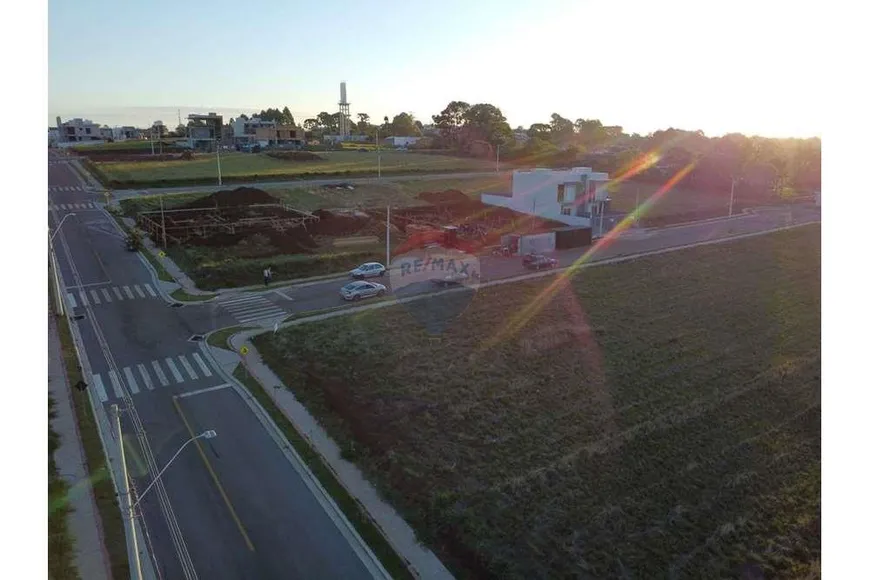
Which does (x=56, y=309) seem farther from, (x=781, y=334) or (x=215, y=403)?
(x=781, y=334)

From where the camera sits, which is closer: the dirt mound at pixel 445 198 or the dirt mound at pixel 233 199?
the dirt mound at pixel 233 199

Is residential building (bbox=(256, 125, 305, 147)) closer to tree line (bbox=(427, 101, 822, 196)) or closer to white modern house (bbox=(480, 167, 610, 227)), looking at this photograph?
tree line (bbox=(427, 101, 822, 196))

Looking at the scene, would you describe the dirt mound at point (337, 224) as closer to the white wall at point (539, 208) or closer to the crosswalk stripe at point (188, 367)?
the white wall at point (539, 208)

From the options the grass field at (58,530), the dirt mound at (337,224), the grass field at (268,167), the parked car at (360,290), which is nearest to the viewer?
the grass field at (58,530)

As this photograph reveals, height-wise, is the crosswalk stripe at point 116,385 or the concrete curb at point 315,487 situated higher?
the crosswalk stripe at point 116,385

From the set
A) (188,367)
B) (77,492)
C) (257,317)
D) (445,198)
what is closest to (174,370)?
(188,367)

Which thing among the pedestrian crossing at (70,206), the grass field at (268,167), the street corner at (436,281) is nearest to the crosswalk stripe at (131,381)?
→ the street corner at (436,281)
